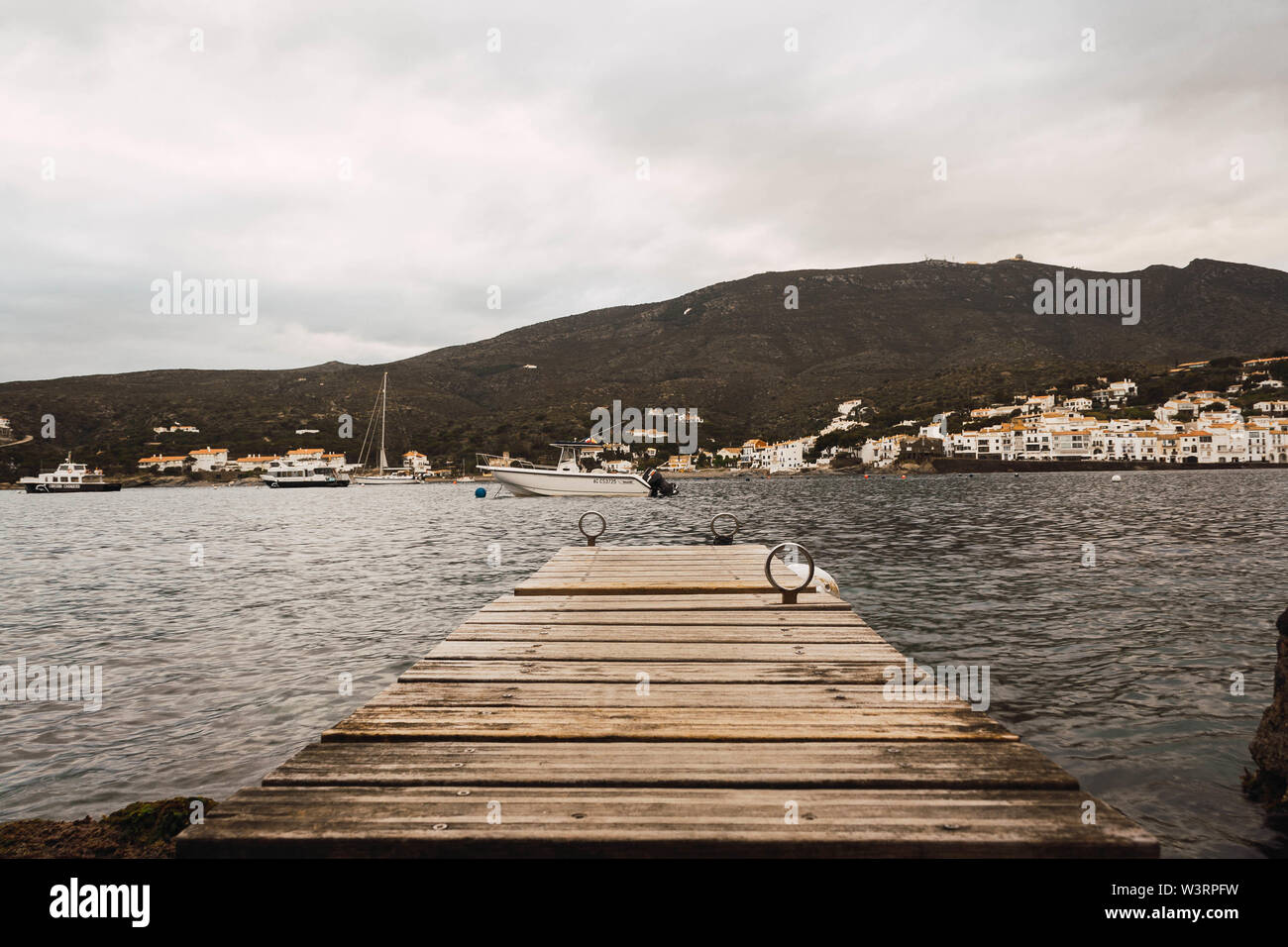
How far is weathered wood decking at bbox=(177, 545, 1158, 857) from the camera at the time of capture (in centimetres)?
260

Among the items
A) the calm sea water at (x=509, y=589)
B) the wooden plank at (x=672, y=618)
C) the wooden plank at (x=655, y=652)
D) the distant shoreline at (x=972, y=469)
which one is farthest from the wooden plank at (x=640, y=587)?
the distant shoreline at (x=972, y=469)

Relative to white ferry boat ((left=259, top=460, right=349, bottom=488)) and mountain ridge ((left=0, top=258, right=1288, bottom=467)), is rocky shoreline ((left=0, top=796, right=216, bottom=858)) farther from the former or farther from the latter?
white ferry boat ((left=259, top=460, right=349, bottom=488))

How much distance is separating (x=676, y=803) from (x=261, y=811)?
1.76 m

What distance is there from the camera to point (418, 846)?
8.54 ft

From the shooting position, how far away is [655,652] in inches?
226

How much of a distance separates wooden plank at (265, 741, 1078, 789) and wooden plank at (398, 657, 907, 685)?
1.24 meters

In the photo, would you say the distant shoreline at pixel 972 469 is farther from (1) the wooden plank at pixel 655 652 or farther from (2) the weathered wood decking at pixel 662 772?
(2) the weathered wood decking at pixel 662 772

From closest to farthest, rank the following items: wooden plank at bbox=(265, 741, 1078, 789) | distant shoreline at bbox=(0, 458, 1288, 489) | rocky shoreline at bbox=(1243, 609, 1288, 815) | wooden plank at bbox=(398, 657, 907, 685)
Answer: wooden plank at bbox=(265, 741, 1078, 789) < rocky shoreline at bbox=(1243, 609, 1288, 815) < wooden plank at bbox=(398, 657, 907, 685) < distant shoreline at bbox=(0, 458, 1288, 489)

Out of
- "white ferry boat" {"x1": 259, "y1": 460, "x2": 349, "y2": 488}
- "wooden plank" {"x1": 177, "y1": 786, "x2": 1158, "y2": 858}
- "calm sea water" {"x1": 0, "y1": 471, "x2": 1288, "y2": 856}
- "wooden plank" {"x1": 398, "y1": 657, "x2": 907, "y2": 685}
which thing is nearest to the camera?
"wooden plank" {"x1": 177, "y1": 786, "x2": 1158, "y2": 858}

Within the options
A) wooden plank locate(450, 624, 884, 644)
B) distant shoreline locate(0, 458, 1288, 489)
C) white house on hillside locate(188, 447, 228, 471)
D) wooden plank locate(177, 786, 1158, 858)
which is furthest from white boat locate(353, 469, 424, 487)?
wooden plank locate(177, 786, 1158, 858)

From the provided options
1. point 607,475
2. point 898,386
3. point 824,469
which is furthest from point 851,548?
point 898,386

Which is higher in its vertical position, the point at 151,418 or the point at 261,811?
the point at 151,418

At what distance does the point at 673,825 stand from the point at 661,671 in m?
2.49
